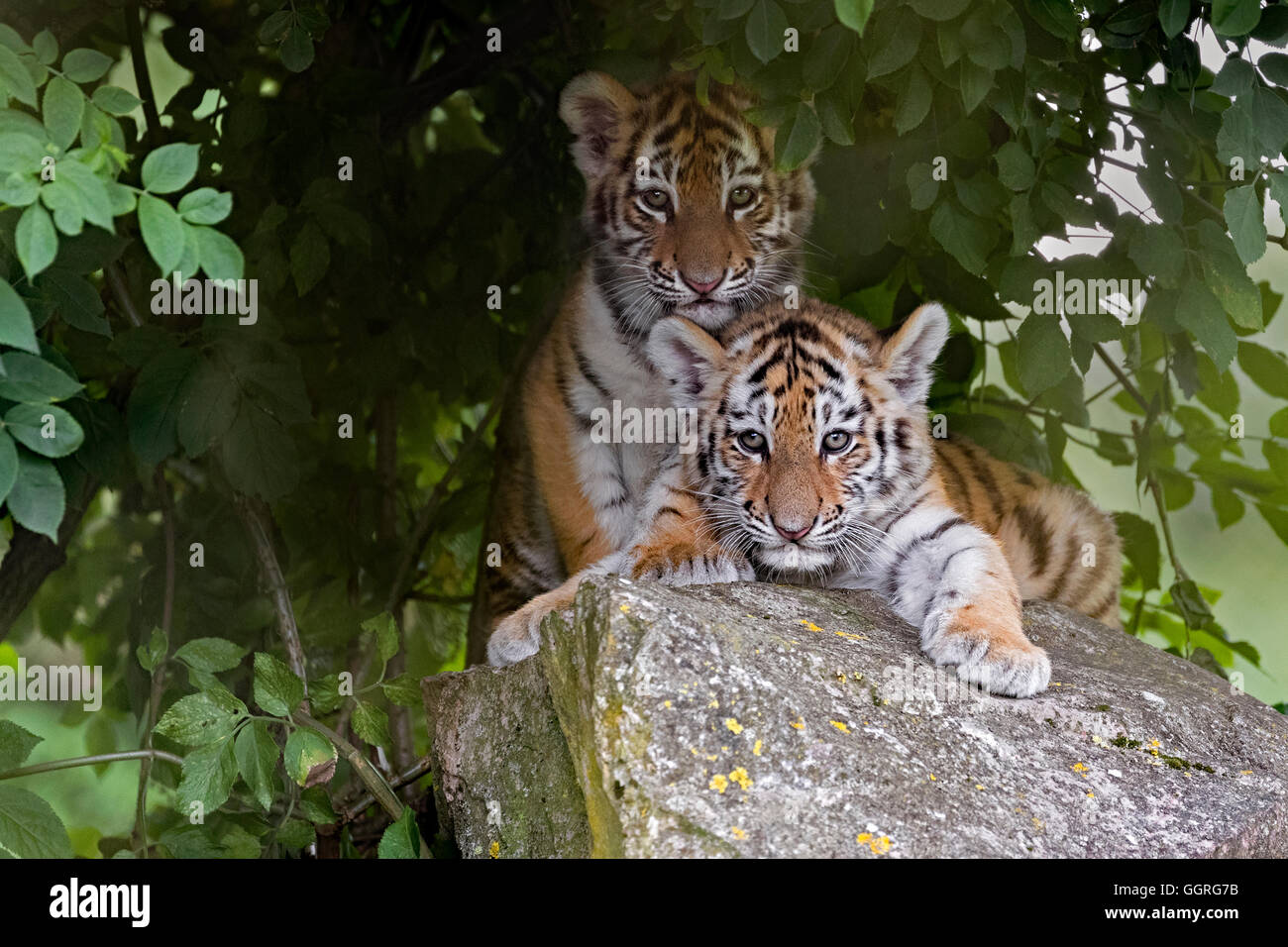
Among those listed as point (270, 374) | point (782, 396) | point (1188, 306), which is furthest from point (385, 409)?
point (1188, 306)

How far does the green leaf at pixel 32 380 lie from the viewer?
2.33 metres

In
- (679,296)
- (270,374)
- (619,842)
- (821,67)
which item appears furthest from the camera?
(679,296)

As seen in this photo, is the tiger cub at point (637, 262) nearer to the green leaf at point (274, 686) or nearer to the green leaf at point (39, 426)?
the green leaf at point (274, 686)

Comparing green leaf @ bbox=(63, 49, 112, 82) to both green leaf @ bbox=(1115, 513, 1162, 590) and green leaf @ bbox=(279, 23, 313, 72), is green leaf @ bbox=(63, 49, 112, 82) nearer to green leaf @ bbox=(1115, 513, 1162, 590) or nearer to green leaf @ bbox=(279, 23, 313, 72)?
green leaf @ bbox=(279, 23, 313, 72)

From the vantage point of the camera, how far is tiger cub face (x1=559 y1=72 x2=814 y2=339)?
3725 mm

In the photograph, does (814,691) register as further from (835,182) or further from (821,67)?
(835,182)

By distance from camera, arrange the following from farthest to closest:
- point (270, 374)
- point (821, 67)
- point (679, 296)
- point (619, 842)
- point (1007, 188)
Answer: point (679, 296) → point (270, 374) → point (1007, 188) → point (821, 67) → point (619, 842)

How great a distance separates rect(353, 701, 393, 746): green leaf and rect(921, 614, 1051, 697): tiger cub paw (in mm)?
1331

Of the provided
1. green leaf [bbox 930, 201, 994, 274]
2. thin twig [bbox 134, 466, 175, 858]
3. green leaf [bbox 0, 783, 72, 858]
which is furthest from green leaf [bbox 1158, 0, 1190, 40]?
green leaf [bbox 0, 783, 72, 858]

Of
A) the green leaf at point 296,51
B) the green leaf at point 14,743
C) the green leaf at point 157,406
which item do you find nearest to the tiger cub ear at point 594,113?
the green leaf at point 296,51

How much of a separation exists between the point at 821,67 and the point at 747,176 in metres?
0.92

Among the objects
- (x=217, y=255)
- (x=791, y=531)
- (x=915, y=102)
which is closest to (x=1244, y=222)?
(x=915, y=102)

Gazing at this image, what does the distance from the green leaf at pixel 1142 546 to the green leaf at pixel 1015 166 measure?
1707mm

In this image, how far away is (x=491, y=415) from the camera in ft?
16.4
